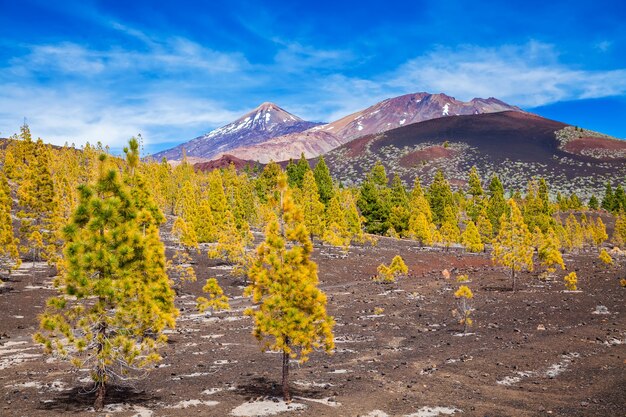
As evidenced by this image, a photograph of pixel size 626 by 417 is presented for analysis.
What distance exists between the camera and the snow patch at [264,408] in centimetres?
1234

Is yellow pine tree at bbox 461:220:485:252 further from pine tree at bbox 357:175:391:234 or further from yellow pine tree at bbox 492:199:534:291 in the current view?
yellow pine tree at bbox 492:199:534:291

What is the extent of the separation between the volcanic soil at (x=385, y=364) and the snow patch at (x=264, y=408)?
5 centimetres

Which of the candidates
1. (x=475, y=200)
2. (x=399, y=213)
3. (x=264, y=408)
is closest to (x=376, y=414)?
(x=264, y=408)

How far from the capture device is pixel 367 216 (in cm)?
8094

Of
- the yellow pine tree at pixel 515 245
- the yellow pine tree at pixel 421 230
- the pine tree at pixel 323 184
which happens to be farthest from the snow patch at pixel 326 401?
the pine tree at pixel 323 184

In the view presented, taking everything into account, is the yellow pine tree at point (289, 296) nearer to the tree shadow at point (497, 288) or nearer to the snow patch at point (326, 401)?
the snow patch at point (326, 401)

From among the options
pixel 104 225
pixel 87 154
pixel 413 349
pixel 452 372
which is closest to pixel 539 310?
pixel 413 349

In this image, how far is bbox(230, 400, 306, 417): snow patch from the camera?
12.3 metres

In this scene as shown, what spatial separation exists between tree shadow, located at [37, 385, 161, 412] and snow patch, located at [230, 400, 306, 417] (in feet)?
9.58

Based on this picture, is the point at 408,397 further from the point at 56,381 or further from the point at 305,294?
the point at 56,381

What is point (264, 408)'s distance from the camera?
12805 millimetres

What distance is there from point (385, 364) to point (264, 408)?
271 inches

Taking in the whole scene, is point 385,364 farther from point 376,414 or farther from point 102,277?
point 102,277

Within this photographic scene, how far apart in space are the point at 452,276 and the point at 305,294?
3737 centimetres
